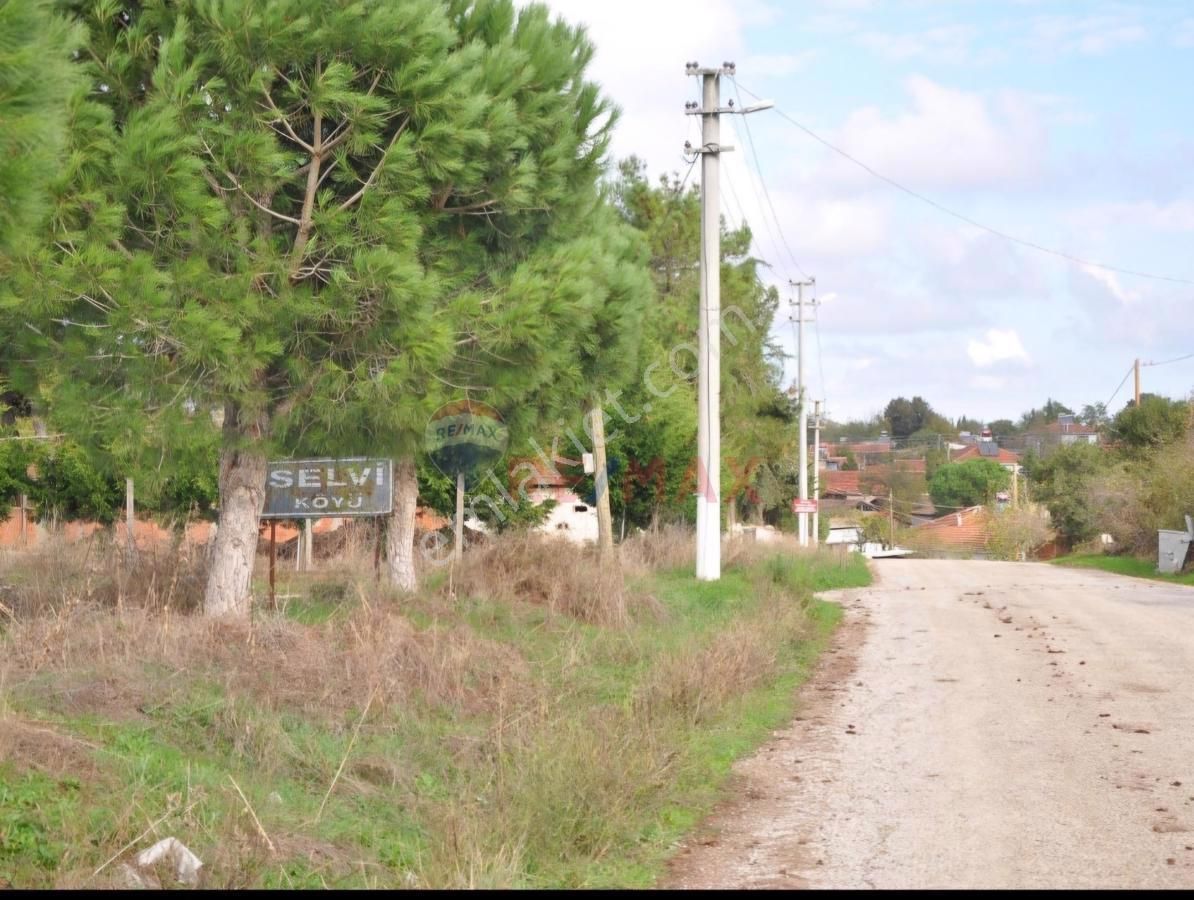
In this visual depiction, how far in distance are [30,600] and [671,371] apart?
18.6 meters

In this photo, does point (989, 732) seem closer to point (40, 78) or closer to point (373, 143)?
point (373, 143)

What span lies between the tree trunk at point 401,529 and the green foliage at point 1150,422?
4031 centimetres

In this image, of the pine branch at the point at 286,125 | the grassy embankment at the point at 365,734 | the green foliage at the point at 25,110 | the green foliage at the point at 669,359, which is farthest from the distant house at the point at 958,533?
the green foliage at the point at 25,110

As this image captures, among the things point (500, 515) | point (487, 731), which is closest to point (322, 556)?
point (500, 515)

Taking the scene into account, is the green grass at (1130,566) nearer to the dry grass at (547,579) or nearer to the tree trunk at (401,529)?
the dry grass at (547,579)

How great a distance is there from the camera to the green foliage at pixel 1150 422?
5195 centimetres

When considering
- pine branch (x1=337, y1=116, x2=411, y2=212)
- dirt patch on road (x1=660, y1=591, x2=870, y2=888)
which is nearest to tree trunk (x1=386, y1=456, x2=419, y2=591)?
pine branch (x1=337, y1=116, x2=411, y2=212)

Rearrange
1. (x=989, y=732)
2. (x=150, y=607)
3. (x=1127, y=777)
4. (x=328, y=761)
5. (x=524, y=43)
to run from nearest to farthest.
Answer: (x=328, y=761)
(x=1127, y=777)
(x=989, y=732)
(x=150, y=607)
(x=524, y=43)

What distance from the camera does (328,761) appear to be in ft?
26.6

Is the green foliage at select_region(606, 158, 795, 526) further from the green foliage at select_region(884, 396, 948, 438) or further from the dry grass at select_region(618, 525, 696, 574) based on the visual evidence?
the green foliage at select_region(884, 396, 948, 438)

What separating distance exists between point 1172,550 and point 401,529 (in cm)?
2522

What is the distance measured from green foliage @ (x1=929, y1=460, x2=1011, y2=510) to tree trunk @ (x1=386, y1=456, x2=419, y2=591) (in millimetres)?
94019

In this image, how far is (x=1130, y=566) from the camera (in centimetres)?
3916

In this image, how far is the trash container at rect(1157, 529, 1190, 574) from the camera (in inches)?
1357
